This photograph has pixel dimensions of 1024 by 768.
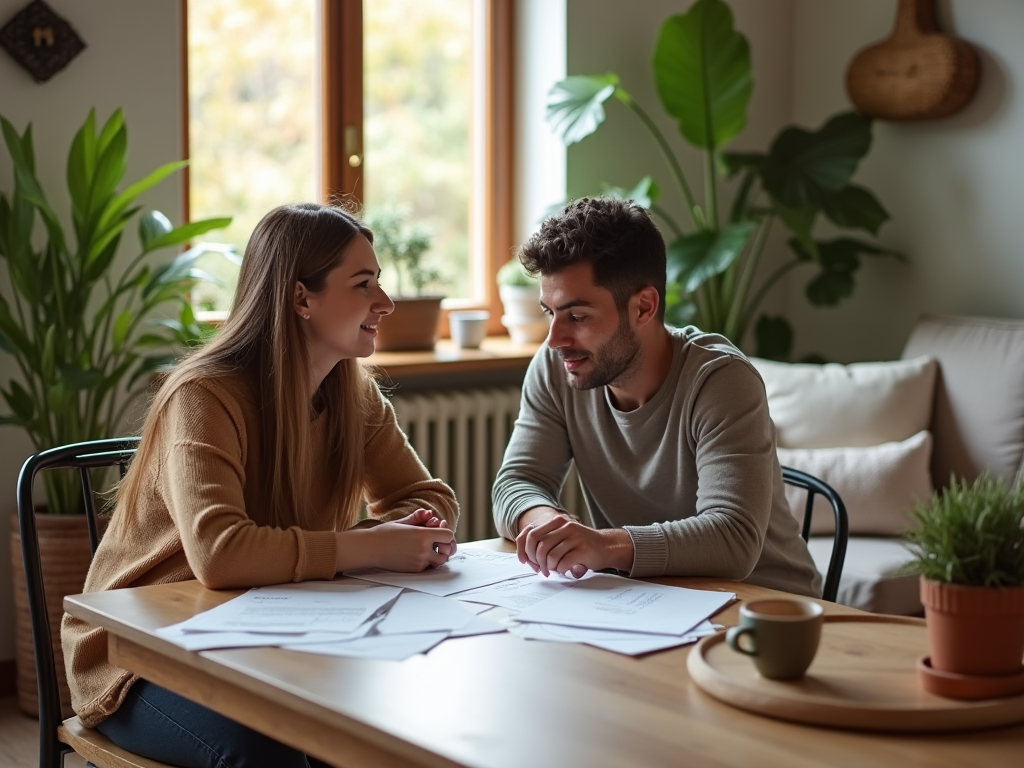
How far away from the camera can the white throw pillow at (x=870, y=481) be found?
337 centimetres

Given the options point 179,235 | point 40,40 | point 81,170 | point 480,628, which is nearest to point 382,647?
point 480,628

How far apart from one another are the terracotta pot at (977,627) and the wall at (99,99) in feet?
8.23

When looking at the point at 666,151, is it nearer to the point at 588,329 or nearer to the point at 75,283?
the point at 75,283

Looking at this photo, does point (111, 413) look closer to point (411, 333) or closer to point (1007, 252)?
point (411, 333)

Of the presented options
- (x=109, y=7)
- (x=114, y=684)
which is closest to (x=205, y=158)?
(x=109, y=7)

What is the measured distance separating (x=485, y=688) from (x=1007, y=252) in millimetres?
3173

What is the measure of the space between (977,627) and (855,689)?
0.43ft

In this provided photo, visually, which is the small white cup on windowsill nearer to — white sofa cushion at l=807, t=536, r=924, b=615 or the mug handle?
white sofa cushion at l=807, t=536, r=924, b=615

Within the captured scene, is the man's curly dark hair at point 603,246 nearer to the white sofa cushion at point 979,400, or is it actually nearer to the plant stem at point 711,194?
the white sofa cushion at point 979,400

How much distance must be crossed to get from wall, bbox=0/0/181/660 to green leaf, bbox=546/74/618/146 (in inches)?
42.7

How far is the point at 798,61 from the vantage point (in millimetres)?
4539

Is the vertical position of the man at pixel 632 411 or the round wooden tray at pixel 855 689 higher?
the man at pixel 632 411

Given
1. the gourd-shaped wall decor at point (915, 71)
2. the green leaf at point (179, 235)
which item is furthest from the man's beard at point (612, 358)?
the gourd-shaped wall decor at point (915, 71)

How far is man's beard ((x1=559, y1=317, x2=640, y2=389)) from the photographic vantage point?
2.07m
